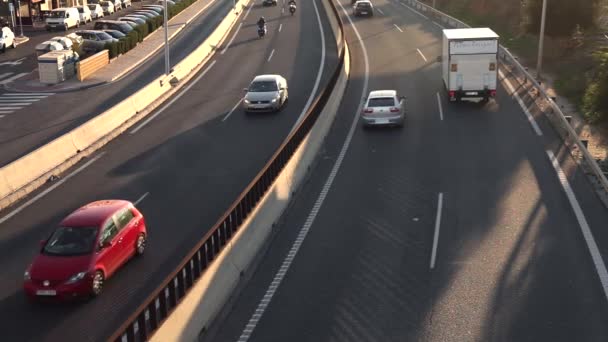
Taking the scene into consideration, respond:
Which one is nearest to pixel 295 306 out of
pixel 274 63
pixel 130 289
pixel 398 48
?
pixel 130 289

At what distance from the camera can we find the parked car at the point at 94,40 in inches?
2095

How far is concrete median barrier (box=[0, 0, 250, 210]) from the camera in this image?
81.5ft

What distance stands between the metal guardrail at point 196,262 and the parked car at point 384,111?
5761mm

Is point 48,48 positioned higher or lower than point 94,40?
higher

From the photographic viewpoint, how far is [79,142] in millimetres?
29453

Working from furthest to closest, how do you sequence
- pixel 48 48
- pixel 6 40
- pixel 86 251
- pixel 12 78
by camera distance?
pixel 6 40 < pixel 48 48 < pixel 12 78 < pixel 86 251

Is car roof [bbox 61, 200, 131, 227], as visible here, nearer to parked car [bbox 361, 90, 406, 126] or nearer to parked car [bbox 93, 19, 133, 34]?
parked car [bbox 361, 90, 406, 126]

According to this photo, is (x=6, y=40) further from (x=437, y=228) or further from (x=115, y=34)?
(x=437, y=228)

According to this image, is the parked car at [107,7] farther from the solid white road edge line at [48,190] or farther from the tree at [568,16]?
the solid white road edge line at [48,190]

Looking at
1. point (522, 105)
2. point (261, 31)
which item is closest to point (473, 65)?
point (522, 105)

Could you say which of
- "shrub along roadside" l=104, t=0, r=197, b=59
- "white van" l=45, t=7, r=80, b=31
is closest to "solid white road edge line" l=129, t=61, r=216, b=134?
"shrub along roadside" l=104, t=0, r=197, b=59

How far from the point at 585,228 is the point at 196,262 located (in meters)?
10.5

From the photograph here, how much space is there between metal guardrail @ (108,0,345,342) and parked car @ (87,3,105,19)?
52.4 meters

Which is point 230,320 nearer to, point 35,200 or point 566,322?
point 566,322
